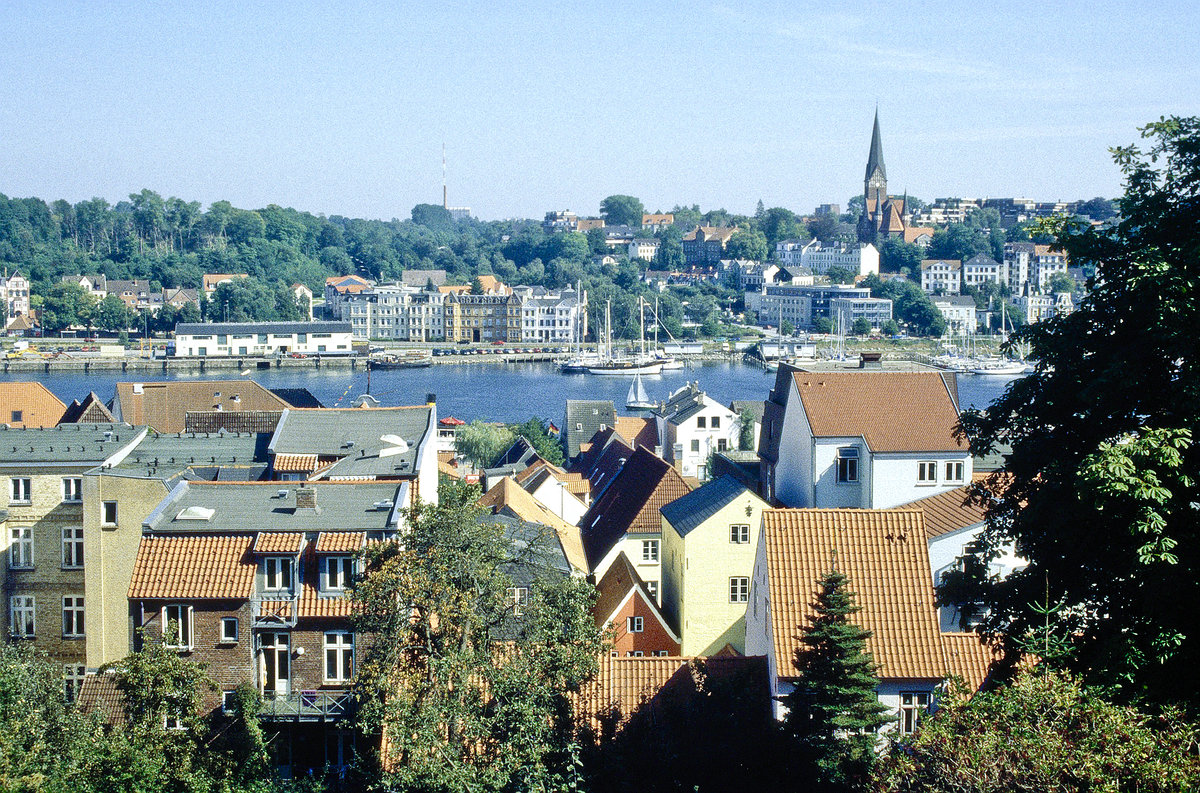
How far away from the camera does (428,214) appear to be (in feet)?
570

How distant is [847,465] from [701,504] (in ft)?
5.68

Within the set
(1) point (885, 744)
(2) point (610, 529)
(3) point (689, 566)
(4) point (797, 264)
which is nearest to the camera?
(1) point (885, 744)

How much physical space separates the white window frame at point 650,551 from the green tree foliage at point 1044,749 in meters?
10.5

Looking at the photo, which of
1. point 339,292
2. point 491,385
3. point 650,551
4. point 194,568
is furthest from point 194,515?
point 339,292

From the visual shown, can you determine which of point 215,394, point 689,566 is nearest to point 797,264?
point 215,394

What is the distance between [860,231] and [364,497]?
103094 mm

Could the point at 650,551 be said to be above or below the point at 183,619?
below

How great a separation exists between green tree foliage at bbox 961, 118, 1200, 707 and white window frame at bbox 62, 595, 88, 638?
6.70 meters

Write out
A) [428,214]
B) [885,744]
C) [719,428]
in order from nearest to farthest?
[885,744] < [719,428] < [428,214]

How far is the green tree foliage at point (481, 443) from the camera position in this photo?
28.6 metres

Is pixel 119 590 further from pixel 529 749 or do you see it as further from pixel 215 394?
pixel 215 394

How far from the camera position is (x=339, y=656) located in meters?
9.20

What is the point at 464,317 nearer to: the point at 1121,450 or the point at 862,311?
the point at 862,311

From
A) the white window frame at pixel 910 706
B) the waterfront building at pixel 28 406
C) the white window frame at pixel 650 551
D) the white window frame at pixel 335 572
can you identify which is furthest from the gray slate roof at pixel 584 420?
the white window frame at pixel 910 706
